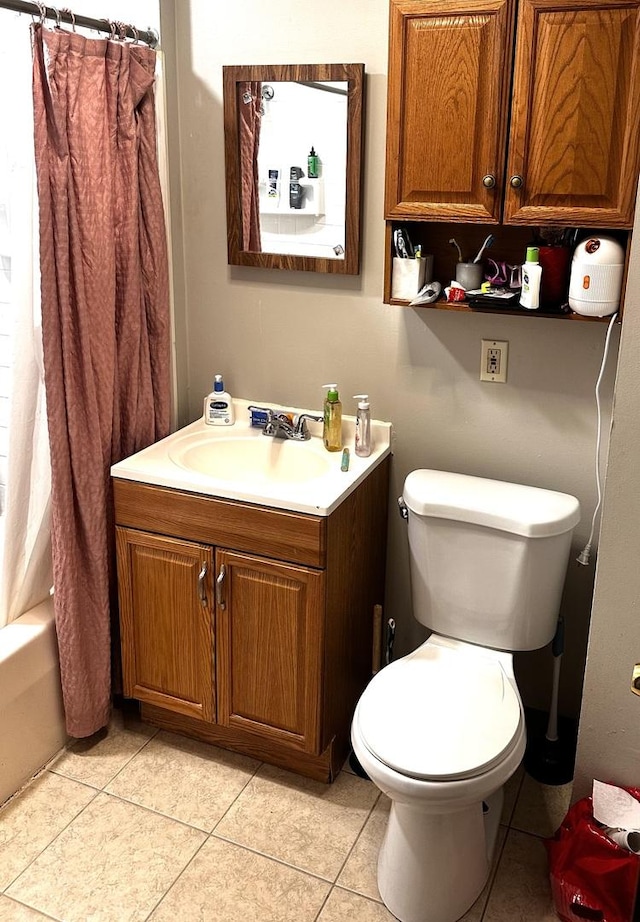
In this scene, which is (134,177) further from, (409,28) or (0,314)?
(409,28)

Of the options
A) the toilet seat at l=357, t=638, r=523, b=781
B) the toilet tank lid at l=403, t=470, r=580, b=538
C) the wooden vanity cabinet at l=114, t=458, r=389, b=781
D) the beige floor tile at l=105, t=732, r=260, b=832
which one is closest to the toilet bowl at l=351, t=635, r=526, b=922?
the toilet seat at l=357, t=638, r=523, b=781

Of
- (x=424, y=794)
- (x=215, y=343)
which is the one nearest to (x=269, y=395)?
(x=215, y=343)

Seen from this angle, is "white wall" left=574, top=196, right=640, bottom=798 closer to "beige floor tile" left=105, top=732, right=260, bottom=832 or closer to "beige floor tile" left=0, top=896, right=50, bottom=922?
"beige floor tile" left=105, top=732, right=260, bottom=832

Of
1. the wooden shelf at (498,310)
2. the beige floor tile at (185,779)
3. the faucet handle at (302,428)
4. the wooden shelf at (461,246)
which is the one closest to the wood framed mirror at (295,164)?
the wooden shelf at (461,246)

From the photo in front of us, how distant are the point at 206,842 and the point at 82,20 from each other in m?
1.99

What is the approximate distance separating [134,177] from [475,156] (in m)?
0.87

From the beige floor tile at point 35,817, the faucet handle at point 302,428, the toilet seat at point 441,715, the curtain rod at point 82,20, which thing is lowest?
the beige floor tile at point 35,817

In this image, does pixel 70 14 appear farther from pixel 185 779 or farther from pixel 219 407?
pixel 185 779

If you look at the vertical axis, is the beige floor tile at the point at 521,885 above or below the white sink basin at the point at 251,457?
below

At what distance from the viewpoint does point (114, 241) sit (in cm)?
225

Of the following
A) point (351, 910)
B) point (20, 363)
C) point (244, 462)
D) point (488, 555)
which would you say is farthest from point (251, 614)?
point (20, 363)

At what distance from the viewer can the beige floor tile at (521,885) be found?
2.01m

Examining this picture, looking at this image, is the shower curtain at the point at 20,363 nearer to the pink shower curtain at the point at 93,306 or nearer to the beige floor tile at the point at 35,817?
the pink shower curtain at the point at 93,306

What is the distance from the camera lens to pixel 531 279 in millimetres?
2057
